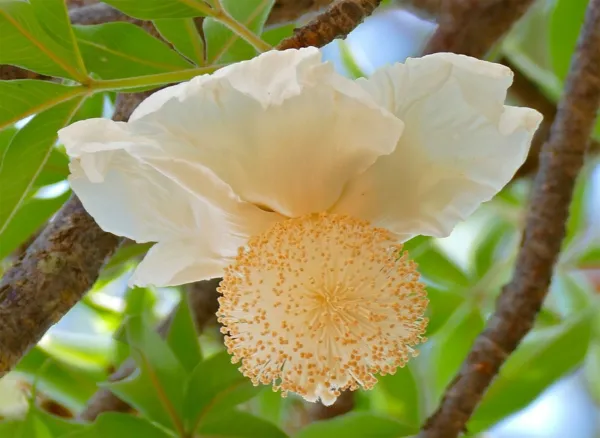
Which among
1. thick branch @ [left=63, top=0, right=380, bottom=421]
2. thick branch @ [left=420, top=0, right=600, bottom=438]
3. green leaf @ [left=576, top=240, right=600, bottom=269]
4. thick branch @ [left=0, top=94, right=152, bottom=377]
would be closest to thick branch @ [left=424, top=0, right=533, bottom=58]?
thick branch @ [left=420, top=0, right=600, bottom=438]

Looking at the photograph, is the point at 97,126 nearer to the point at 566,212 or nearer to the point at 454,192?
the point at 454,192

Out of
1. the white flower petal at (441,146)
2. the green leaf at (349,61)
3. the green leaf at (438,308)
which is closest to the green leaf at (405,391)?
the green leaf at (438,308)

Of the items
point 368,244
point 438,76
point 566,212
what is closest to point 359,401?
point 566,212

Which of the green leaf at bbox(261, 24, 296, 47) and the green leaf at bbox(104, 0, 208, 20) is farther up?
the green leaf at bbox(104, 0, 208, 20)

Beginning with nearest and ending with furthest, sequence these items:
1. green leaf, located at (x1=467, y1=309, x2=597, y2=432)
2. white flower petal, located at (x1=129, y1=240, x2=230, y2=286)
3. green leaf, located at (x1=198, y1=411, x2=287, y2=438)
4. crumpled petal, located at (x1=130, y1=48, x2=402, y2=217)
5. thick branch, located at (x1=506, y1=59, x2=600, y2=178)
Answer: crumpled petal, located at (x1=130, y1=48, x2=402, y2=217), white flower petal, located at (x1=129, y1=240, x2=230, y2=286), green leaf, located at (x1=198, y1=411, x2=287, y2=438), green leaf, located at (x1=467, y1=309, x2=597, y2=432), thick branch, located at (x1=506, y1=59, x2=600, y2=178)

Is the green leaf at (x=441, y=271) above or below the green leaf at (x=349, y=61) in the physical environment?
below

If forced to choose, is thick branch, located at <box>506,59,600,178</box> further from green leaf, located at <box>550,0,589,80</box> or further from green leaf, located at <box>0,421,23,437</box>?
green leaf, located at <box>0,421,23,437</box>

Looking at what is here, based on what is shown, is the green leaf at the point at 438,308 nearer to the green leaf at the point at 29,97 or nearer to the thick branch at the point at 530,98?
the thick branch at the point at 530,98
